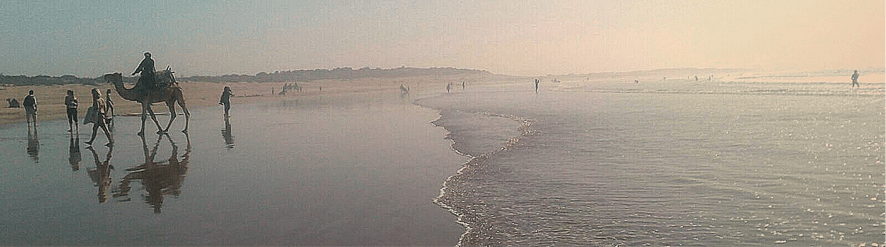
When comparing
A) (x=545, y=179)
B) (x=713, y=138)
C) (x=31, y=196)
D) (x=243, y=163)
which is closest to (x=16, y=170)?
(x=31, y=196)

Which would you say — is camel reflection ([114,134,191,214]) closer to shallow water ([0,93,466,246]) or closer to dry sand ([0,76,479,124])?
shallow water ([0,93,466,246])

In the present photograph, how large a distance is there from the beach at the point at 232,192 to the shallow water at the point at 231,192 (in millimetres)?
18

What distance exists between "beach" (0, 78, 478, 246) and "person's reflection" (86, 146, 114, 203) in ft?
0.08

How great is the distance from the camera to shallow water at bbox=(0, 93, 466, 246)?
6.16m

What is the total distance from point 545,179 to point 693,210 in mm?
2566

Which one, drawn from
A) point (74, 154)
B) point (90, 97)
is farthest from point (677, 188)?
point (90, 97)

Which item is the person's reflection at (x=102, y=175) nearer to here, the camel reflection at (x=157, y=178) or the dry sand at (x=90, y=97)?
the camel reflection at (x=157, y=178)

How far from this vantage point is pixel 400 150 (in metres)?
12.9

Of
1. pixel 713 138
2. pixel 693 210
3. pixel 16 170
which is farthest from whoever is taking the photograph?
pixel 713 138

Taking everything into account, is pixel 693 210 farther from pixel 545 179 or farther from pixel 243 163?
pixel 243 163

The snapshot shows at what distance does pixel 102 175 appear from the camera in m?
10.0

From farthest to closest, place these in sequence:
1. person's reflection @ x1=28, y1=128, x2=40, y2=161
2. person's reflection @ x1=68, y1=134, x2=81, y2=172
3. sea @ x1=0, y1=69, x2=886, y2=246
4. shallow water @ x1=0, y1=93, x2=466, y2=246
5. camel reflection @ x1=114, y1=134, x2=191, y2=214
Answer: person's reflection @ x1=28, y1=128, x2=40, y2=161
person's reflection @ x1=68, y1=134, x2=81, y2=172
camel reflection @ x1=114, y1=134, x2=191, y2=214
shallow water @ x1=0, y1=93, x2=466, y2=246
sea @ x1=0, y1=69, x2=886, y2=246

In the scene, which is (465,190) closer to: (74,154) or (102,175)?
(102,175)

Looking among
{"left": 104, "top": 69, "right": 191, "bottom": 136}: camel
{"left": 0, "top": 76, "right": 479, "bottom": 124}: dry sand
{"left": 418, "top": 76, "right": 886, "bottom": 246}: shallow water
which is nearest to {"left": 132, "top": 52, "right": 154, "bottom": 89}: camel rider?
{"left": 104, "top": 69, "right": 191, "bottom": 136}: camel
